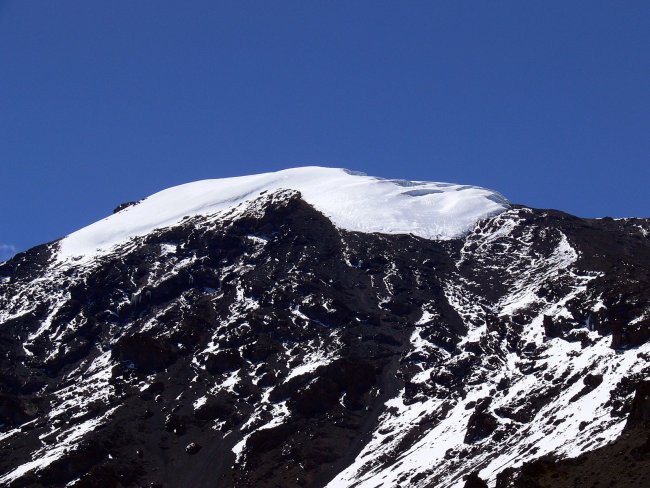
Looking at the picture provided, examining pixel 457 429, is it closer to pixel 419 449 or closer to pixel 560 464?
pixel 419 449

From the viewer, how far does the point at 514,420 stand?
624ft

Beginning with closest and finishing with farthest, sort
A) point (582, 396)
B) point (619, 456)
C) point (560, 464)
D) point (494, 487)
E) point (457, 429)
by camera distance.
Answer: point (619, 456), point (560, 464), point (494, 487), point (582, 396), point (457, 429)

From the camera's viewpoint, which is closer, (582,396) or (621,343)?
(582,396)

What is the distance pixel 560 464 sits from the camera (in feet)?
416

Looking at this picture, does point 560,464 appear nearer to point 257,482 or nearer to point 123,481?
point 257,482

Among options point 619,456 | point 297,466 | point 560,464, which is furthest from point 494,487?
point 297,466

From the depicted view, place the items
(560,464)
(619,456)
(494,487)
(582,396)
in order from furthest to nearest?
1. (582,396)
2. (494,487)
3. (560,464)
4. (619,456)

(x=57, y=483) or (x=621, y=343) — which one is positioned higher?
(x=57, y=483)

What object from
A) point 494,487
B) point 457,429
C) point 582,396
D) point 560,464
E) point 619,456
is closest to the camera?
point 619,456

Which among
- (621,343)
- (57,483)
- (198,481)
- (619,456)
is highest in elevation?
(57,483)

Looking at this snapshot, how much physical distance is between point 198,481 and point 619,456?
3894 inches

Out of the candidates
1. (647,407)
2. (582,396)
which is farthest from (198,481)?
(647,407)

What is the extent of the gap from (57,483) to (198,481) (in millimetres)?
28021

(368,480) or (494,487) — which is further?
(368,480)
